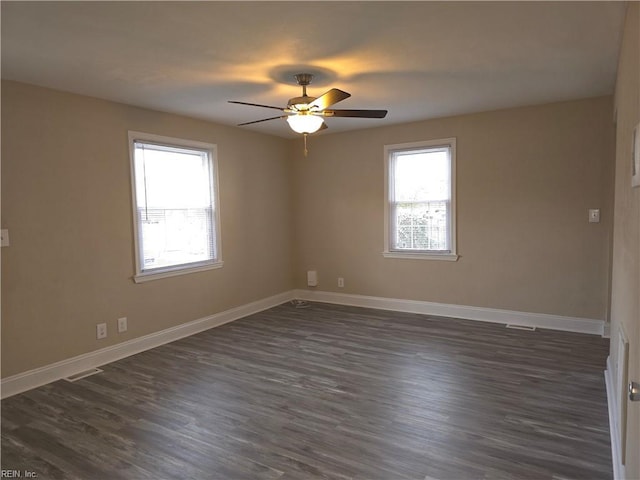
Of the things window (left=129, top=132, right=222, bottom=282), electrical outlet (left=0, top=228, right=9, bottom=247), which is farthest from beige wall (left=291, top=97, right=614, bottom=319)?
electrical outlet (left=0, top=228, right=9, bottom=247)

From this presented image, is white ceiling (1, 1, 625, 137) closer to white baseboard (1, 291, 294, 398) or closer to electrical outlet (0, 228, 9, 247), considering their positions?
electrical outlet (0, 228, 9, 247)

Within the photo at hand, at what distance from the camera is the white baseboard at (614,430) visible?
2057 mm

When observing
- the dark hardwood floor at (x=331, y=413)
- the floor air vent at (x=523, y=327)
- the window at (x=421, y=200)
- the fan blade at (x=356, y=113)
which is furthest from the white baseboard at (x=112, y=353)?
the floor air vent at (x=523, y=327)

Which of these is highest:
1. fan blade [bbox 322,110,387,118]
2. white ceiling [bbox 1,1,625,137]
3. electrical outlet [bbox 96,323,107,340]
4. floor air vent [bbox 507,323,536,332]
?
white ceiling [bbox 1,1,625,137]

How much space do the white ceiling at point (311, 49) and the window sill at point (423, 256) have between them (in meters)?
1.93

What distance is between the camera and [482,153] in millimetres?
4906

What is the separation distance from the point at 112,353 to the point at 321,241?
318 centimetres

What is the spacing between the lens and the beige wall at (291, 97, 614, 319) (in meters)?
4.39

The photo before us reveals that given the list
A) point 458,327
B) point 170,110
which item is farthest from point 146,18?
point 458,327

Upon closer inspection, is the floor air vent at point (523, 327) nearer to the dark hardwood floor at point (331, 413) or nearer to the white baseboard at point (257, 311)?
the white baseboard at point (257, 311)

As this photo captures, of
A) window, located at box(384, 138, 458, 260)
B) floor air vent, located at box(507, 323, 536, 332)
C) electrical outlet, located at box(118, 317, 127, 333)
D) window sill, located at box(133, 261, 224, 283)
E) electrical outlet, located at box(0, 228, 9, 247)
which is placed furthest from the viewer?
window, located at box(384, 138, 458, 260)

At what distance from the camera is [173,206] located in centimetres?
464

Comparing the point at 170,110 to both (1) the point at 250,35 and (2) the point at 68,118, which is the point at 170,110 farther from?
(1) the point at 250,35

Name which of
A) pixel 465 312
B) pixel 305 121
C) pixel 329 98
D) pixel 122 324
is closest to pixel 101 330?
pixel 122 324
